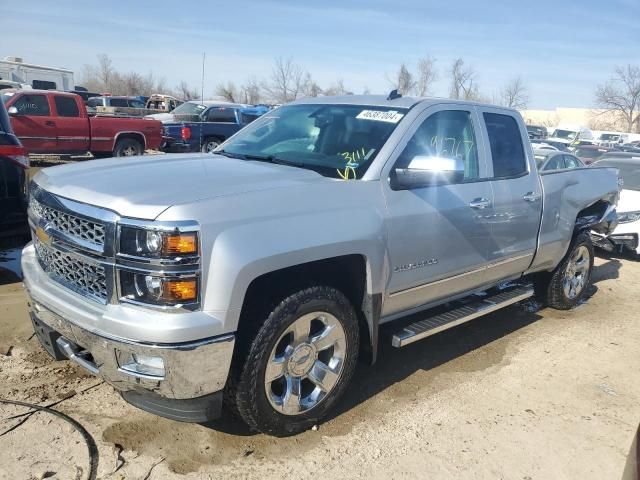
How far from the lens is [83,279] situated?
2.84 metres

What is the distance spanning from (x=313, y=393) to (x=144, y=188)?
154cm

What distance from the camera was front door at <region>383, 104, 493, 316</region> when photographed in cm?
348

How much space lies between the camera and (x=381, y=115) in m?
3.87

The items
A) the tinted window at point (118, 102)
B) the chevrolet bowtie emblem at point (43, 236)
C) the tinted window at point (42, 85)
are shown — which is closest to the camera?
the chevrolet bowtie emblem at point (43, 236)

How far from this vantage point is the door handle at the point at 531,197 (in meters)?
4.60

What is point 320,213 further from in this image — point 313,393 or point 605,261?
point 605,261

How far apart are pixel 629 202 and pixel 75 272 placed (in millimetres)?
8284

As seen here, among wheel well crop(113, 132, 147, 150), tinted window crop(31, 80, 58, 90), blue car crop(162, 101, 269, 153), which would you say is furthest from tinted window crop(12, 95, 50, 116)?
tinted window crop(31, 80, 58, 90)

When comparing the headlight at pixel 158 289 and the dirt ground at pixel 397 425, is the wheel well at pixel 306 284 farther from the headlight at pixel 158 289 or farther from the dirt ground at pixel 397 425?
the dirt ground at pixel 397 425

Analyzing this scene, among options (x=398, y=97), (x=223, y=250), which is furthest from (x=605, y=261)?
(x=223, y=250)

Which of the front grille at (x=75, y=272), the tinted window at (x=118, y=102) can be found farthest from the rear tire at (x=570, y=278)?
the tinted window at (x=118, y=102)

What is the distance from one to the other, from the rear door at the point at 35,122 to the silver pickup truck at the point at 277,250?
11.2 metres

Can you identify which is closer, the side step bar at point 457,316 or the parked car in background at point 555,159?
the side step bar at point 457,316

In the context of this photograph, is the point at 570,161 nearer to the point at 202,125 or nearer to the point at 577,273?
the point at 577,273
